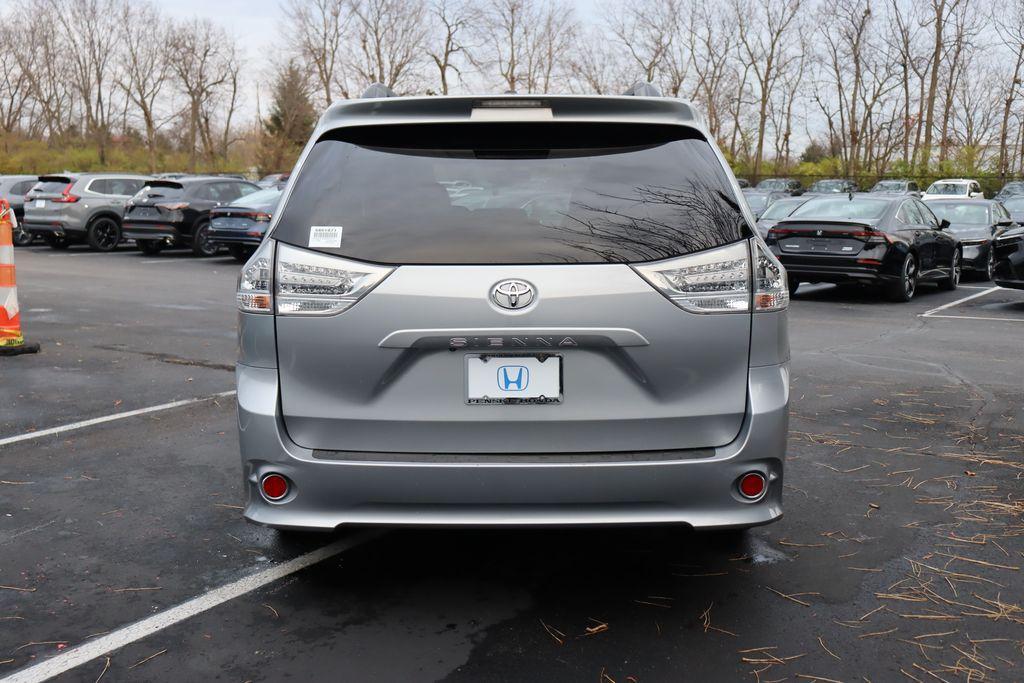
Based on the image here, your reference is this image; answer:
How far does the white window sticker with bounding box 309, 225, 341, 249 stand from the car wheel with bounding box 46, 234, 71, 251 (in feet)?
74.9

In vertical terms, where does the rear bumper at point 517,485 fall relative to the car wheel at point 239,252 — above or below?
below

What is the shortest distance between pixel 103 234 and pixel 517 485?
891 inches

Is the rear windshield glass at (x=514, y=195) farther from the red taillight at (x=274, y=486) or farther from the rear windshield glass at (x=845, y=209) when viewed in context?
the rear windshield glass at (x=845, y=209)

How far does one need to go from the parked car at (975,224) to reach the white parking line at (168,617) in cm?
1568

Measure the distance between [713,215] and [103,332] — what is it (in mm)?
8321

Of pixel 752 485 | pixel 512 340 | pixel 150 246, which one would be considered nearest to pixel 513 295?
pixel 512 340

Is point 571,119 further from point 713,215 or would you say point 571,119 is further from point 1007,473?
point 1007,473

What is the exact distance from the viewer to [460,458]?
3.12 metres

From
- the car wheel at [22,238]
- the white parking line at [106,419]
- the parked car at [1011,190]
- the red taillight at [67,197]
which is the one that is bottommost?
the white parking line at [106,419]

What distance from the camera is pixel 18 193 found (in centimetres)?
2669

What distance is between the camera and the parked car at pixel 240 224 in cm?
1902

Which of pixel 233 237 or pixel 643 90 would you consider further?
pixel 233 237

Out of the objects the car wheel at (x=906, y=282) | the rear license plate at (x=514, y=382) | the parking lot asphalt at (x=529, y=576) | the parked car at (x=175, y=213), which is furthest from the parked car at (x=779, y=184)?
the rear license plate at (x=514, y=382)

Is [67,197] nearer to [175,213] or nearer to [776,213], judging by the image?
[175,213]
